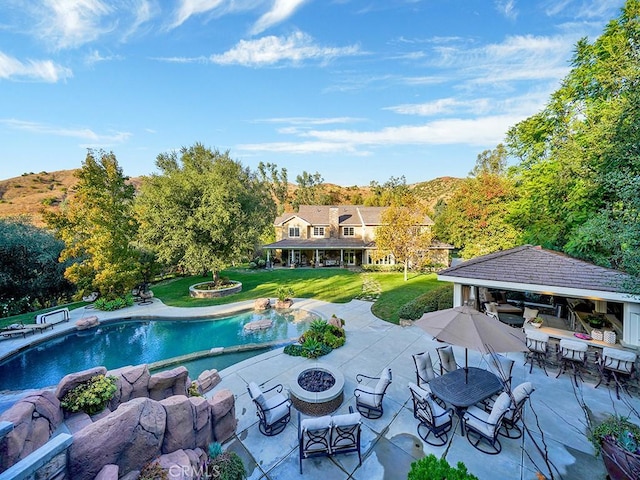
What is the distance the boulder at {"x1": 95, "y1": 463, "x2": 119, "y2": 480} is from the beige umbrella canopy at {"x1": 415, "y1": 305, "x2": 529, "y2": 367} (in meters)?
5.94

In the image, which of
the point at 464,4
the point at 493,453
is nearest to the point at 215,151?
the point at 464,4

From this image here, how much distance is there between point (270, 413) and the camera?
5.71m

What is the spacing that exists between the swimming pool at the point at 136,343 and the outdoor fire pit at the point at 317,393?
181 inches

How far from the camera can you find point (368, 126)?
2858 centimetres

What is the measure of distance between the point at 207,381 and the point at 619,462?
8802mm

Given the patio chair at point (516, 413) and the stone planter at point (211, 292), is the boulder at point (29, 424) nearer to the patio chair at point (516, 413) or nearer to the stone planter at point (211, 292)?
the patio chair at point (516, 413)

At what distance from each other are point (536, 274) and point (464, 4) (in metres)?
14.2

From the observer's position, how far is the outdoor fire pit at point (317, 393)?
6270 mm

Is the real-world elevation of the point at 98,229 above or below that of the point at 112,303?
above

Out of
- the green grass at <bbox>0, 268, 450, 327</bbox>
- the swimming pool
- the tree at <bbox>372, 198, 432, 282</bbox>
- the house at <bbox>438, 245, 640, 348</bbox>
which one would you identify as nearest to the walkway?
the house at <bbox>438, 245, 640, 348</bbox>

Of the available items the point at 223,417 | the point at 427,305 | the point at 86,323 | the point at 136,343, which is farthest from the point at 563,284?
the point at 86,323

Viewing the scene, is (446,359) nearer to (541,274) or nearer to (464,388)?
(464,388)

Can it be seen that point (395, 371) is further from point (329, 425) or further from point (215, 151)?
point (215, 151)

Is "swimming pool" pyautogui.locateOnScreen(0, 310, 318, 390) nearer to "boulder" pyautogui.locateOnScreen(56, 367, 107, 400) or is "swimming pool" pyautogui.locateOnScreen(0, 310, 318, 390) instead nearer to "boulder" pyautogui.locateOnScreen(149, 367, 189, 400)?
"boulder" pyautogui.locateOnScreen(149, 367, 189, 400)
